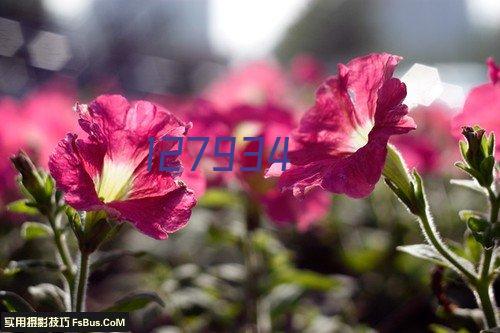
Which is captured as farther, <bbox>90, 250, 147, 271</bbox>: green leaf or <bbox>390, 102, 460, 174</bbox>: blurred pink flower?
<bbox>390, 102, 460, 174</bbox>: blurred pink flower

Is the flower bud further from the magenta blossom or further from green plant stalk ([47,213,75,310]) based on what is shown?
green plant stalk ([47,213,75,310])

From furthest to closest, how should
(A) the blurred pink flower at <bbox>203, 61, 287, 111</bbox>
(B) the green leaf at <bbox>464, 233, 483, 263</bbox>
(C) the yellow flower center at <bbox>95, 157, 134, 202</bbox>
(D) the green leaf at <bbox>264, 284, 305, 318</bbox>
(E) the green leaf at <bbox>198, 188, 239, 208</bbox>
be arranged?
(A) the blurred pink flower at <bbox>203, 61, 287, 111</bbox> → (E) the green leaf at <bbox>198, 188, 239, 208</bbox> → (D) the green leaf at <bbox>264, 284, 305, 318</bbox> → (B) the green leaf at <bbox>464, 233, 483, 263</bbox> → (C) the yellow flower center at <bbox>95, 157, 134, 202</bbox>

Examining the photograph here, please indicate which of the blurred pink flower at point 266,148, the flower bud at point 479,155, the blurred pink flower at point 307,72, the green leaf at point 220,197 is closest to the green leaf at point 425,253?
the flower bud at point 479,155

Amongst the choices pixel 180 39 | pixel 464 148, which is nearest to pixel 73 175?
pixel 464 148

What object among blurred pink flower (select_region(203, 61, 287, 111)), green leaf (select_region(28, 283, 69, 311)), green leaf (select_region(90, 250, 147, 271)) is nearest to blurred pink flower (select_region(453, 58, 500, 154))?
green leaf (select_region(90, 250, 147, 271))

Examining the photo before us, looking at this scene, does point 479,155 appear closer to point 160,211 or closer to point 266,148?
point 160,211

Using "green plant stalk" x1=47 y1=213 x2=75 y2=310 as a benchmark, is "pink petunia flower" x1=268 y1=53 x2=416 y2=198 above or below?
above
